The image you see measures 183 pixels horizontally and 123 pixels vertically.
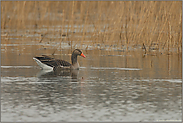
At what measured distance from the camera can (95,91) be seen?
9938mm

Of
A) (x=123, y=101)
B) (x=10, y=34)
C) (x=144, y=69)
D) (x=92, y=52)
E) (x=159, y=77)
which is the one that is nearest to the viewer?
(x=123, y=101)

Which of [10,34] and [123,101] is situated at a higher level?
[10,34]

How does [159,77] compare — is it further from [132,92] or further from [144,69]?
[132,92]

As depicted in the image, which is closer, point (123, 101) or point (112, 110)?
point (112, 110)

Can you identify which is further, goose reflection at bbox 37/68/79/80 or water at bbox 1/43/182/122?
goose reflection at bbox 37/68/79/80

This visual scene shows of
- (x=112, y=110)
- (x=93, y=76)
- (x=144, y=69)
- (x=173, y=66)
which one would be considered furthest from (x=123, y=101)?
(x=173, y=66)

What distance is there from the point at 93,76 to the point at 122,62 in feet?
12.4

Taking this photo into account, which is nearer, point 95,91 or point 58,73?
point 95,91

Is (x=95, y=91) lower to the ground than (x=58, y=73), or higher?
lower

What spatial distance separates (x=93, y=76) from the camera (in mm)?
12438

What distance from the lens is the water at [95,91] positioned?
A: 25.4ft

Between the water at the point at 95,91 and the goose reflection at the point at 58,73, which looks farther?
the goose reflection at the point at 58,73

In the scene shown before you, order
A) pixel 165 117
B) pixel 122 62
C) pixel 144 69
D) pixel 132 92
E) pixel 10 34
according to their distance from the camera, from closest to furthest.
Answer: pixel 165 117 < pixel 132 92 < pixel 144 69 < pixel 122 62 < pixel 10 34

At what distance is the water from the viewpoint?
7742mm
